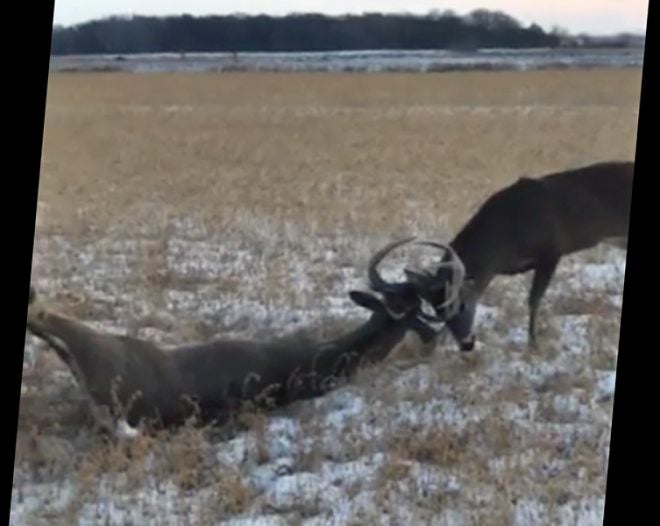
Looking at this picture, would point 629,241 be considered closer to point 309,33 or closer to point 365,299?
point 365,299

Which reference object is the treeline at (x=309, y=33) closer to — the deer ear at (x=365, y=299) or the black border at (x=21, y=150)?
the black border at (x=21, y=150)

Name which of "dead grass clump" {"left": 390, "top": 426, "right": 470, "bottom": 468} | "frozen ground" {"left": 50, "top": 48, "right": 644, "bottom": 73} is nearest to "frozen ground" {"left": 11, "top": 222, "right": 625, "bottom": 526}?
"dead grass clump" {"left": 390, "top": 426, "right": 470, "bottom": 468}

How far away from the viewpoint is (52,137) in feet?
6.10

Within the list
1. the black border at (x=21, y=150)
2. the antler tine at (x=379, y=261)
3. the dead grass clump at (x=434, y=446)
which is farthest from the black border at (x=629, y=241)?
the antler tine at (x=379, y=261)

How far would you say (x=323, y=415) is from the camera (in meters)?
1.95

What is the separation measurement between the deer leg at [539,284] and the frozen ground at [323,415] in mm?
15

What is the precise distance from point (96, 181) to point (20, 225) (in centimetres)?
15

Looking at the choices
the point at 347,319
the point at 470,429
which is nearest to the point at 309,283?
the point at 347,319

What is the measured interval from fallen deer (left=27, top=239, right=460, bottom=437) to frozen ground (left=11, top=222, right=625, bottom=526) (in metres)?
0.02

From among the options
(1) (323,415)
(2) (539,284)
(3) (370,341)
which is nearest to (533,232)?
(2) (539,284)

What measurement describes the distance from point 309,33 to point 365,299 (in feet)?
1.32

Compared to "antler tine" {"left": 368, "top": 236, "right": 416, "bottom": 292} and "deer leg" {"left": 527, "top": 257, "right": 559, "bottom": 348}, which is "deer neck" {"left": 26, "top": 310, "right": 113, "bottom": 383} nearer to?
"antler tine" {"left": 368, "top": 236, "right": 416, "bottom": 292}

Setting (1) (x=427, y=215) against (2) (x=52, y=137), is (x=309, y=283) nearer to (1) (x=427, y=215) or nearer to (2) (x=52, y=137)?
(1) (x=427, y=215)

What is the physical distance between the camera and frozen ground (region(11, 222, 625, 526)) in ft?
6.20
